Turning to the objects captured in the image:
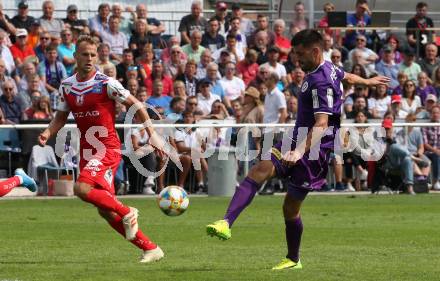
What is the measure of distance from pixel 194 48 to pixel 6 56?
4.19 meters

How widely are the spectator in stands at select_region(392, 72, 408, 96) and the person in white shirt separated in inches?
160

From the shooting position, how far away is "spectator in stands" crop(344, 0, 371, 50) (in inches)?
1048

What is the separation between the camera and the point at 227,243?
1321 cm

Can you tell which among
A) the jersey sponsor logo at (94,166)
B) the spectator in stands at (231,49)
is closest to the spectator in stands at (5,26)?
the spectator in stands at (231,49)

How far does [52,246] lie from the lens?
12766 millimetres

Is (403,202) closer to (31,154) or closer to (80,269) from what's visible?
(31,154)

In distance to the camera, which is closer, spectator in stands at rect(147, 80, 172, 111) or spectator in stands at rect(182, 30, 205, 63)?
spectator in stands at rect(147, 80, 172, 111)

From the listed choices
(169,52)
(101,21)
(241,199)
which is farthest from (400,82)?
(241,199)

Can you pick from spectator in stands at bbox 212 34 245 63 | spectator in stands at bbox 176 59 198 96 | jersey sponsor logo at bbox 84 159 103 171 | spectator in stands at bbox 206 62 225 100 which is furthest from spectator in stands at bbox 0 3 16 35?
jersey sponsor logo at bbox 84 159 103 171

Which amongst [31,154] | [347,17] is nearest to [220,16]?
[347,17]

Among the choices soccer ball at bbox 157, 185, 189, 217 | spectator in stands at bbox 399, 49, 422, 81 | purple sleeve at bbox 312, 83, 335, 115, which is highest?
purple sleeve at bbox 312, 83, 335, 115

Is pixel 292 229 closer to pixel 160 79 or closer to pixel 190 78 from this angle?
pixel 160 79

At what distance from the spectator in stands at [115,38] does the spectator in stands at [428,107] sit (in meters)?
→ 6.39

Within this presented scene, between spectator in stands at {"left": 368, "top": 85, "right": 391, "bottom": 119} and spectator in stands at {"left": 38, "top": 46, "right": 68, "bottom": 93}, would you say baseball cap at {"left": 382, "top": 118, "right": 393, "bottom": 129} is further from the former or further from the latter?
spectator in stands at {"left": 38, "top": 46, "right": 68, "bottom": 93}
